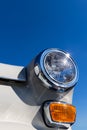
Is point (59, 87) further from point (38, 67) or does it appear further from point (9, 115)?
point (9, 115)

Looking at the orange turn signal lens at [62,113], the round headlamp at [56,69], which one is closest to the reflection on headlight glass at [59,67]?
the round headlamp at [56,69]

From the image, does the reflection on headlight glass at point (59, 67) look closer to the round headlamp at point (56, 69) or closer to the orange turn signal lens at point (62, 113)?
the round headlamp at point (56, 69)

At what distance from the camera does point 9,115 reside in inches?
66.9

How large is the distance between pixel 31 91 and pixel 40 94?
5 cm

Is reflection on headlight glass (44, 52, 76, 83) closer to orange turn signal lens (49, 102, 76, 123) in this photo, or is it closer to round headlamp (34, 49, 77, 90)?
round headlamp (34, 49, 77, 90)

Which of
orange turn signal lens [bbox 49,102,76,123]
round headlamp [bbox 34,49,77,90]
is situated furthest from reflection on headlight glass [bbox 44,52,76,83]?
orange turn signal lens [bbox 49,102,76,123]

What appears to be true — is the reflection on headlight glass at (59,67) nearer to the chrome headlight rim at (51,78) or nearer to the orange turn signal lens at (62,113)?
the chrome headlight rim at (51,78)

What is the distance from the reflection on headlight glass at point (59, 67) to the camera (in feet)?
5.78

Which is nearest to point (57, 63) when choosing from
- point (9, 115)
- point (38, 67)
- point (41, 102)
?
point (38, 67)

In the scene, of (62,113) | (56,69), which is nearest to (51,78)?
(56,69)

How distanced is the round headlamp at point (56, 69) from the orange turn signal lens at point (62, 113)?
92 mm

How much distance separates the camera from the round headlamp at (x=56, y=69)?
1.76 meters

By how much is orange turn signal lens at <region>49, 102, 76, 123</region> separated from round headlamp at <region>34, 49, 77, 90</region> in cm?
9

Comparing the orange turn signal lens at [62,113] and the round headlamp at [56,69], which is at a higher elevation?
the round headlamp at [56,69]
